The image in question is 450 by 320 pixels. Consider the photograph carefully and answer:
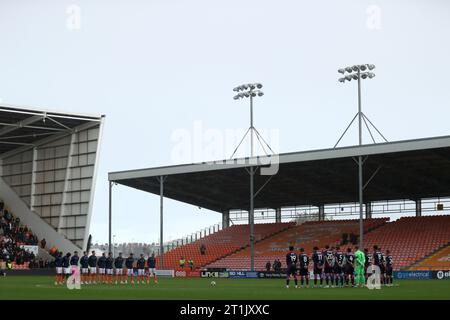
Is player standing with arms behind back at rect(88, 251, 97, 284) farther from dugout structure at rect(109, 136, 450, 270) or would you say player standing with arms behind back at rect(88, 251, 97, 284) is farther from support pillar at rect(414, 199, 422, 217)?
support pillar at rect(414, 199, 422, 217)

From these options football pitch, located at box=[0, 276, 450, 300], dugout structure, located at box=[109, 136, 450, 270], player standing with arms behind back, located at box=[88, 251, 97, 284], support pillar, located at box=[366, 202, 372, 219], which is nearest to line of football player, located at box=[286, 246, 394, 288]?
football pitch, located at box=[0, 276, 450, 300]

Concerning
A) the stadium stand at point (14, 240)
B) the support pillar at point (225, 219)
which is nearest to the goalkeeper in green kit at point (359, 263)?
the stadium stand at point (14, 240)

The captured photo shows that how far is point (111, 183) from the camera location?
6247 centimetres

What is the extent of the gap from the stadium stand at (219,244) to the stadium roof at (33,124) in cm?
1488

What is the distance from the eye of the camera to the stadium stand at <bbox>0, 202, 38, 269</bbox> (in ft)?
194

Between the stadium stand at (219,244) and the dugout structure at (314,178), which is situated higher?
the dugout structure at (314,178)

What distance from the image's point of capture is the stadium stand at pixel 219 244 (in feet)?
223

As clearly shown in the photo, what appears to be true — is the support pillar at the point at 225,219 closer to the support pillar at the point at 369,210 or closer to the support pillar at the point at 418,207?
the support pillar at the point at 369,210

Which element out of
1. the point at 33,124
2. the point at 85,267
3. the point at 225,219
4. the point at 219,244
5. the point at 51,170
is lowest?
the point at 85,267

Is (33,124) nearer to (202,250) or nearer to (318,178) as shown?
(202,250)

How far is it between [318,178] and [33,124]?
70.1 feet

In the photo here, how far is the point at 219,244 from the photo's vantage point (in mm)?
71750

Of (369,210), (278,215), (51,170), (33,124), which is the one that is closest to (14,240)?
(51,170)

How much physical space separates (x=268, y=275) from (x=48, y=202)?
804 inches
